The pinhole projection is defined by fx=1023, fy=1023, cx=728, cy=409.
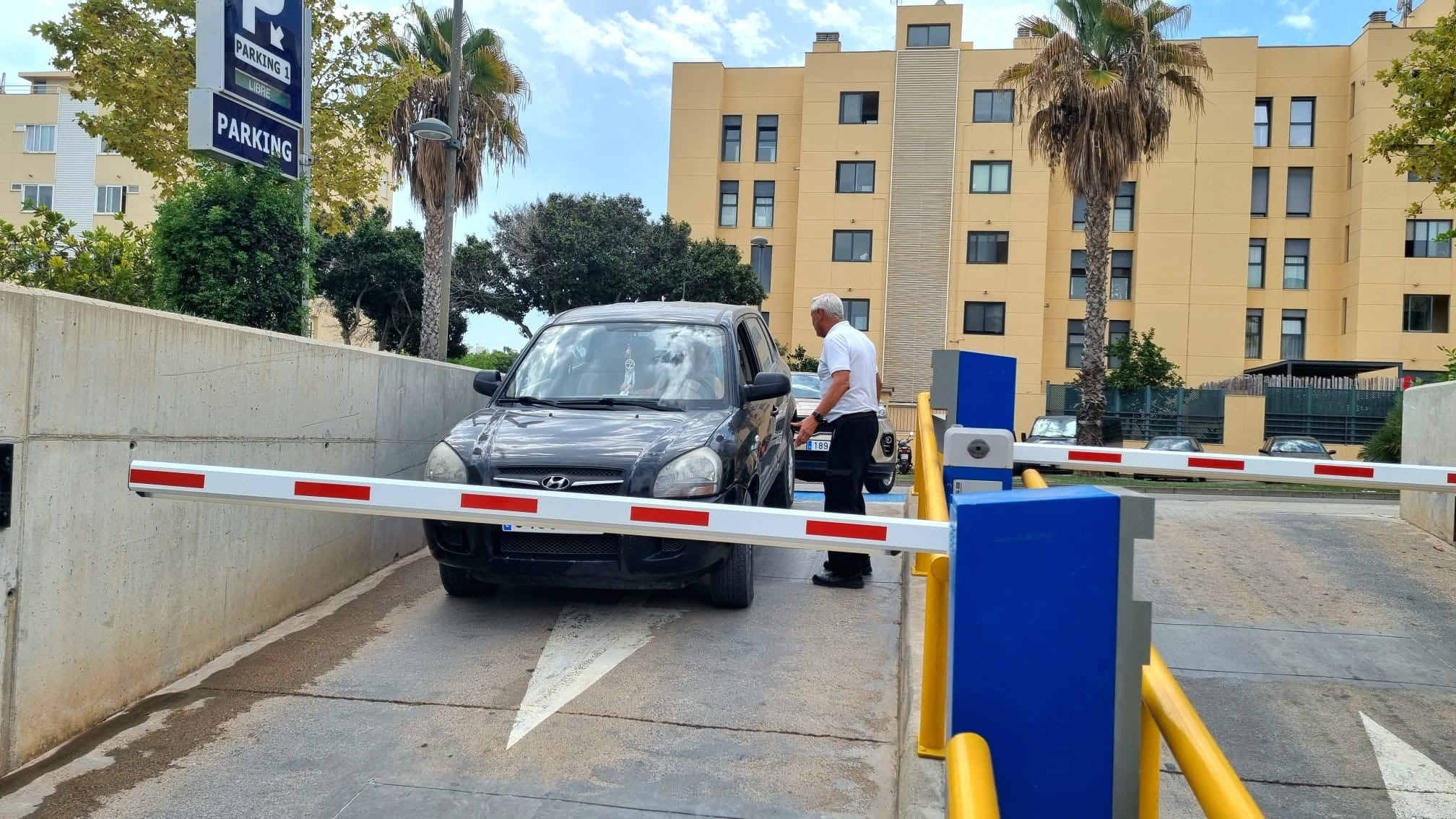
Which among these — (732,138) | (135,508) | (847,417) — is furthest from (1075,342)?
(135,508)

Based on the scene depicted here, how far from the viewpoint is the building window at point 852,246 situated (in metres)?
38.1

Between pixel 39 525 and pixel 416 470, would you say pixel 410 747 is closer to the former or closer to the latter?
pixel 39 525

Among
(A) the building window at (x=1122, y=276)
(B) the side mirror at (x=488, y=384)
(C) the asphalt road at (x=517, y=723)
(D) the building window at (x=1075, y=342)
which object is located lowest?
(C) the asphalt road at (x=517, y=723)

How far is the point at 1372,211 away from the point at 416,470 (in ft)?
119

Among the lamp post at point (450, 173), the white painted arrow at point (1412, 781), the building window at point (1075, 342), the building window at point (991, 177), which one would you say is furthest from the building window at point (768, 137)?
the white painted arrow at point (1412, 781)

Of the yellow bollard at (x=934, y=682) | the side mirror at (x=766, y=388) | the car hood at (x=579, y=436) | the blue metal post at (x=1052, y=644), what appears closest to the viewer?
the blue metal post at (x=1052, y=644)

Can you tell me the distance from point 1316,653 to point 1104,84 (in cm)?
1929

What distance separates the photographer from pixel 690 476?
203 inches

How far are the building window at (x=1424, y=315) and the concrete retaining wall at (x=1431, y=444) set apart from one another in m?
30.2

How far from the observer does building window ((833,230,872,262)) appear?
3806 centimetres

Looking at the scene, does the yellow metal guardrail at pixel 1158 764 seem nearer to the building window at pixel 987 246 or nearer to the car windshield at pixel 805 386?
the car windshield at pixel 805 386

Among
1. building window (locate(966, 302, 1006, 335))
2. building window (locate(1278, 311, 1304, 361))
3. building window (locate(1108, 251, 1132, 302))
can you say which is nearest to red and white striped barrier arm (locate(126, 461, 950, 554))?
building window (locate(966, 302, 1006, 335))

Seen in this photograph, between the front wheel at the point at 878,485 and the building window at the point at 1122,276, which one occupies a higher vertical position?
the building window at the point at 1122,276

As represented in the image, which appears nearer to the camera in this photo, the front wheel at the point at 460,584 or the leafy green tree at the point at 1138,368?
the front wheel at the point at 460,584
